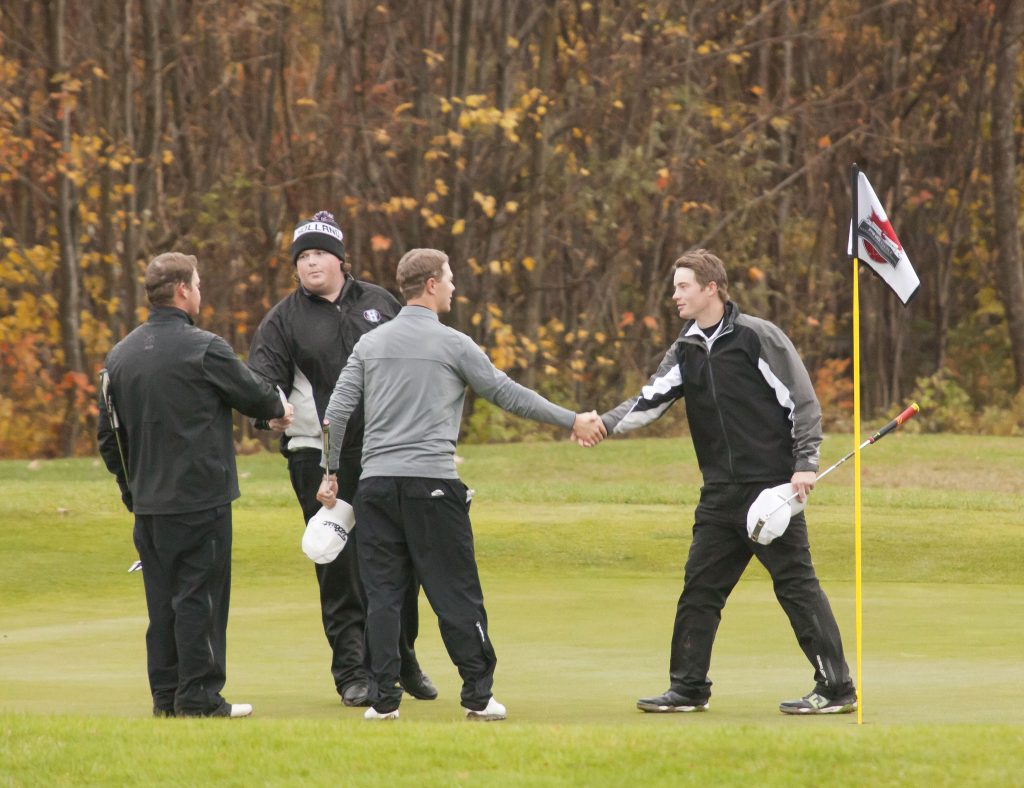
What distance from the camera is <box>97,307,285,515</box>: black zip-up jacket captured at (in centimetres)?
709

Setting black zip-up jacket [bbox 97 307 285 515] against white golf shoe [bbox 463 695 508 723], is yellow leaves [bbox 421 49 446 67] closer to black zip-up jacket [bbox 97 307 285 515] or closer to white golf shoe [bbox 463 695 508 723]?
black zip-up jacket [bbox 97 307 285 515]

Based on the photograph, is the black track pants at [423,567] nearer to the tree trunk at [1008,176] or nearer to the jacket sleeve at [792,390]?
the jacket sleeve at [792,390]

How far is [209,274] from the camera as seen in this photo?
25109 mm

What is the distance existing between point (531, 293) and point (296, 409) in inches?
684

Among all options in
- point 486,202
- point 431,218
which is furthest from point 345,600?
point 431,218

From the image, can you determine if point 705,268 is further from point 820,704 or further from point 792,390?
point 820,704

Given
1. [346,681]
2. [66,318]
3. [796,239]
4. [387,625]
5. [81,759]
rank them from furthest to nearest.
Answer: [796,239], [66,318], [346,681], [387,625], [81,759]

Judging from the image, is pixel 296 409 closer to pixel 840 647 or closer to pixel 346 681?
pixel 346 681

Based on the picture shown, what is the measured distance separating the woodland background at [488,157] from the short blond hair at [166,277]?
51.3 ft

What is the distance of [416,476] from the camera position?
277 inches

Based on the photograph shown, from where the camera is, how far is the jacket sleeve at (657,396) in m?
7.59

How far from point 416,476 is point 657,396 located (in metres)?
1.17

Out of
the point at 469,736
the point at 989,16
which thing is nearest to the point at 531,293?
the point at 989,16

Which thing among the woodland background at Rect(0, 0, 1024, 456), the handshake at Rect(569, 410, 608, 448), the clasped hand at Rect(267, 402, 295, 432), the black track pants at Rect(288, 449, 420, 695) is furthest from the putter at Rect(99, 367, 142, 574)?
the woodland background at Rect(0, 0, 1024, 456)
